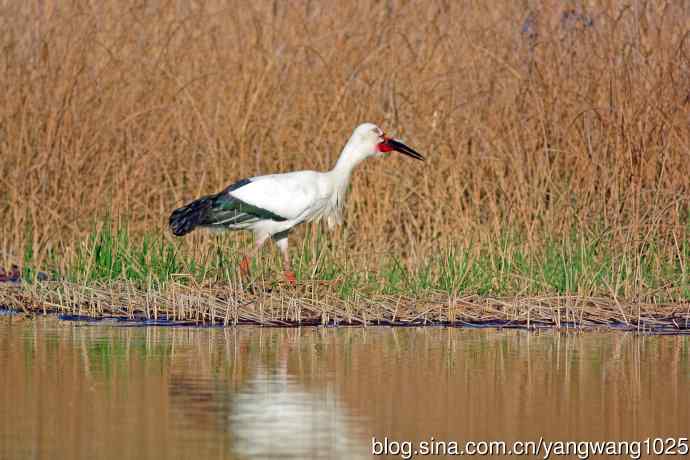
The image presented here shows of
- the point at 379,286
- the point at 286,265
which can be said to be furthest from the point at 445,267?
the point at 286,265

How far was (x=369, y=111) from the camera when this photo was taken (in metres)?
11.0

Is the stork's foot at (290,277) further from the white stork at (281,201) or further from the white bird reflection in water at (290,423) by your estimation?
the white bird reflection in water at (290,423)

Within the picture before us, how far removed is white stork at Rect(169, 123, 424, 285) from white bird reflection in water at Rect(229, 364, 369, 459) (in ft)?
11.4

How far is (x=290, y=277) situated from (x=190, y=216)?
0.94 m

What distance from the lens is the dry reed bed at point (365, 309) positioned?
26.9 ft

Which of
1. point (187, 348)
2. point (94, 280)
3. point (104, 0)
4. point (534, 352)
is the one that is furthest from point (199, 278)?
point (104, 0)

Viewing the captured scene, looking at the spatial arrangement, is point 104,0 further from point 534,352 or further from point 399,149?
point 534,352

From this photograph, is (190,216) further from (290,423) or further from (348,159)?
(290,423)

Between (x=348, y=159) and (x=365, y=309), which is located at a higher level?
(x=348, y=159)

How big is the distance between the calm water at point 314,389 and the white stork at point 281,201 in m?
1.64

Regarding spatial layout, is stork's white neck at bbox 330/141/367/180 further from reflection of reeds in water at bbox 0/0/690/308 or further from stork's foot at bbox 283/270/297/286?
stork's foot at bbox 283/270/297/286

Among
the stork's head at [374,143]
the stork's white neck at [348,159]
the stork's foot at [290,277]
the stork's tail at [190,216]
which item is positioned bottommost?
the stork's foot at [290,277]

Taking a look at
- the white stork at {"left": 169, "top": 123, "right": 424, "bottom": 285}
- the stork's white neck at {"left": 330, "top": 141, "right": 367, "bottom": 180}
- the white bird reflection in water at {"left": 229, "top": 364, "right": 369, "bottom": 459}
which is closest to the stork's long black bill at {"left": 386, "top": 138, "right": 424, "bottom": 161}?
the white stork at {"left": 169, "top": 123, "right": 424, "bottom": 285}

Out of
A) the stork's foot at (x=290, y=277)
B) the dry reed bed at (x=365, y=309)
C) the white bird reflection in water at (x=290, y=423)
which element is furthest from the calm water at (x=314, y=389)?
the stork's foot at (x=290, y=277)
